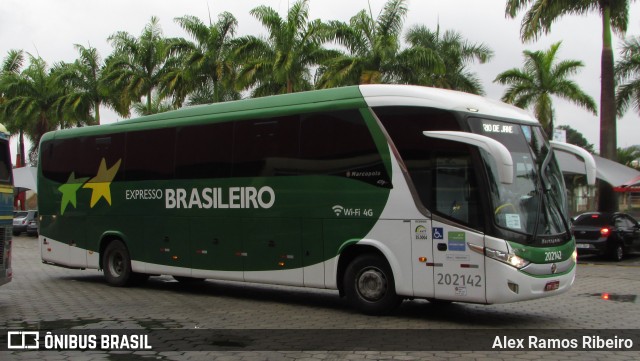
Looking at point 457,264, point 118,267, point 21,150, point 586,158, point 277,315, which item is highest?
point 21,150

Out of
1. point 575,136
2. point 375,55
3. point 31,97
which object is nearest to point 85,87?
point 31,97

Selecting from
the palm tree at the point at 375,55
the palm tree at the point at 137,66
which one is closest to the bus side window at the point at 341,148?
the palm tree at the point at 375,55

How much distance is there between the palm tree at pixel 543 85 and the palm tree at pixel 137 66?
16.9 m

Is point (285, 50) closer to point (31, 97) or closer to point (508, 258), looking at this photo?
point (508, 258)

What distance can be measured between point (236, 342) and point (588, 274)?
1227 cm

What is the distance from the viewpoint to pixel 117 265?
1483cm

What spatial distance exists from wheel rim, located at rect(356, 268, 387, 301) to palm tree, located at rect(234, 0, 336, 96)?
18.9 metres

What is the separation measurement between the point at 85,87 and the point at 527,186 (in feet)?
119

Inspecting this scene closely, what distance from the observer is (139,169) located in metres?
14.0

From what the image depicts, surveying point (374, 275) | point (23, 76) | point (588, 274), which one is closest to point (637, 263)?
point (588, 274)

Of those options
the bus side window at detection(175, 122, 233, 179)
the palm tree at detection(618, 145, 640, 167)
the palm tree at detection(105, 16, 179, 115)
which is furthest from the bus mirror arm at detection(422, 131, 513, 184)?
the palm tree at detection(618, 145, 640, 167)

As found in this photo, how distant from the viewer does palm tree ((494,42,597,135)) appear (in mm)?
30391

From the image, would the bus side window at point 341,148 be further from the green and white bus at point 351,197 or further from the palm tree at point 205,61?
the palm tree at point 205,61

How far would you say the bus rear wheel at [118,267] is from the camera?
1441cm
